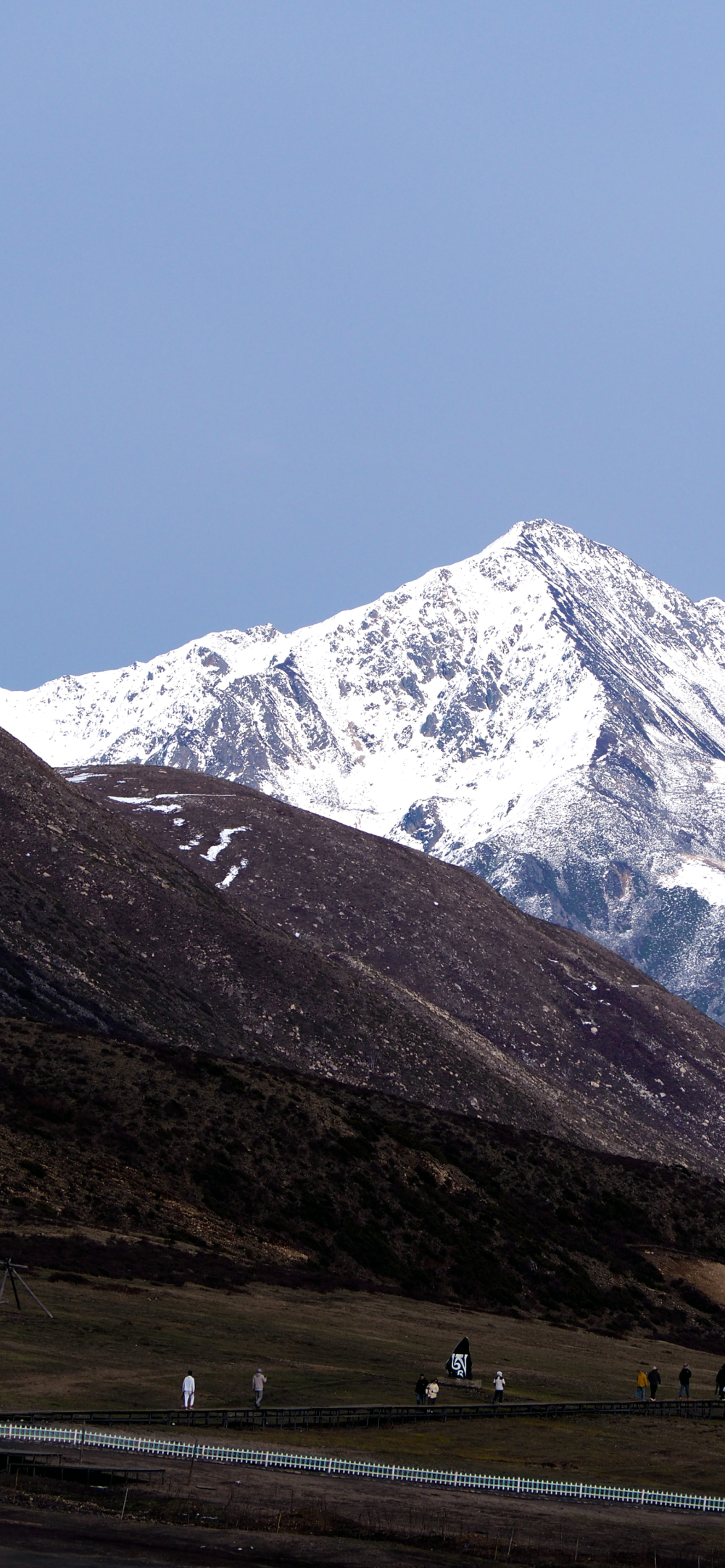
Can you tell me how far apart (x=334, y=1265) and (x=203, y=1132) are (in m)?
14.1

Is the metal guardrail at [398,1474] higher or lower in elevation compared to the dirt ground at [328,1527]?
higher

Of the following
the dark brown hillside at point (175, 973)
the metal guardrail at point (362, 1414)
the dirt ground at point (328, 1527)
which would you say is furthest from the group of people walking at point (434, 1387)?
the dark brown hillside at point (175, 973)

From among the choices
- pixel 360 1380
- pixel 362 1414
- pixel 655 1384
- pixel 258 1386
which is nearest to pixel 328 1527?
pixel 258 1386

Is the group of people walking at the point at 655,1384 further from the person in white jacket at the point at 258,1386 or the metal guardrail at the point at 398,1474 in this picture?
the metal guardrail at the point at 398,1474

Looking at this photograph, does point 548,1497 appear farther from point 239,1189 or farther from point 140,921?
point 140,921

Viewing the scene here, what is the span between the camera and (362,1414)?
5125cm

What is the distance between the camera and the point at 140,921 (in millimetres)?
157125

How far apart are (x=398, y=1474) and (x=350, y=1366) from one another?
859 inches

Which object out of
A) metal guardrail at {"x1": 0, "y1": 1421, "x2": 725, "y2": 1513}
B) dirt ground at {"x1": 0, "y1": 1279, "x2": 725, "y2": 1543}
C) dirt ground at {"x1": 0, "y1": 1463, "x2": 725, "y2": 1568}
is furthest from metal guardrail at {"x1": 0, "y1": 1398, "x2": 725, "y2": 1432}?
dirt ground at {"x1": 0, "y1": 1463, "x2": 725, "y2": 1568}

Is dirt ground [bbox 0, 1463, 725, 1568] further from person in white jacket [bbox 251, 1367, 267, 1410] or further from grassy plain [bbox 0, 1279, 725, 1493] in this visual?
person in white jacket [bbox 251, 1367, 267, 1410]

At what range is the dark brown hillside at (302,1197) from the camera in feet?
287

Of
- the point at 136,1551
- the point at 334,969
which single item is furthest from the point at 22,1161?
the point at 334,969

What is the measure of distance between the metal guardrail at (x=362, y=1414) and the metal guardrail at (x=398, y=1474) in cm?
258

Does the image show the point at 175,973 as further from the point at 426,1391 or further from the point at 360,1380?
the point at 426,1391
